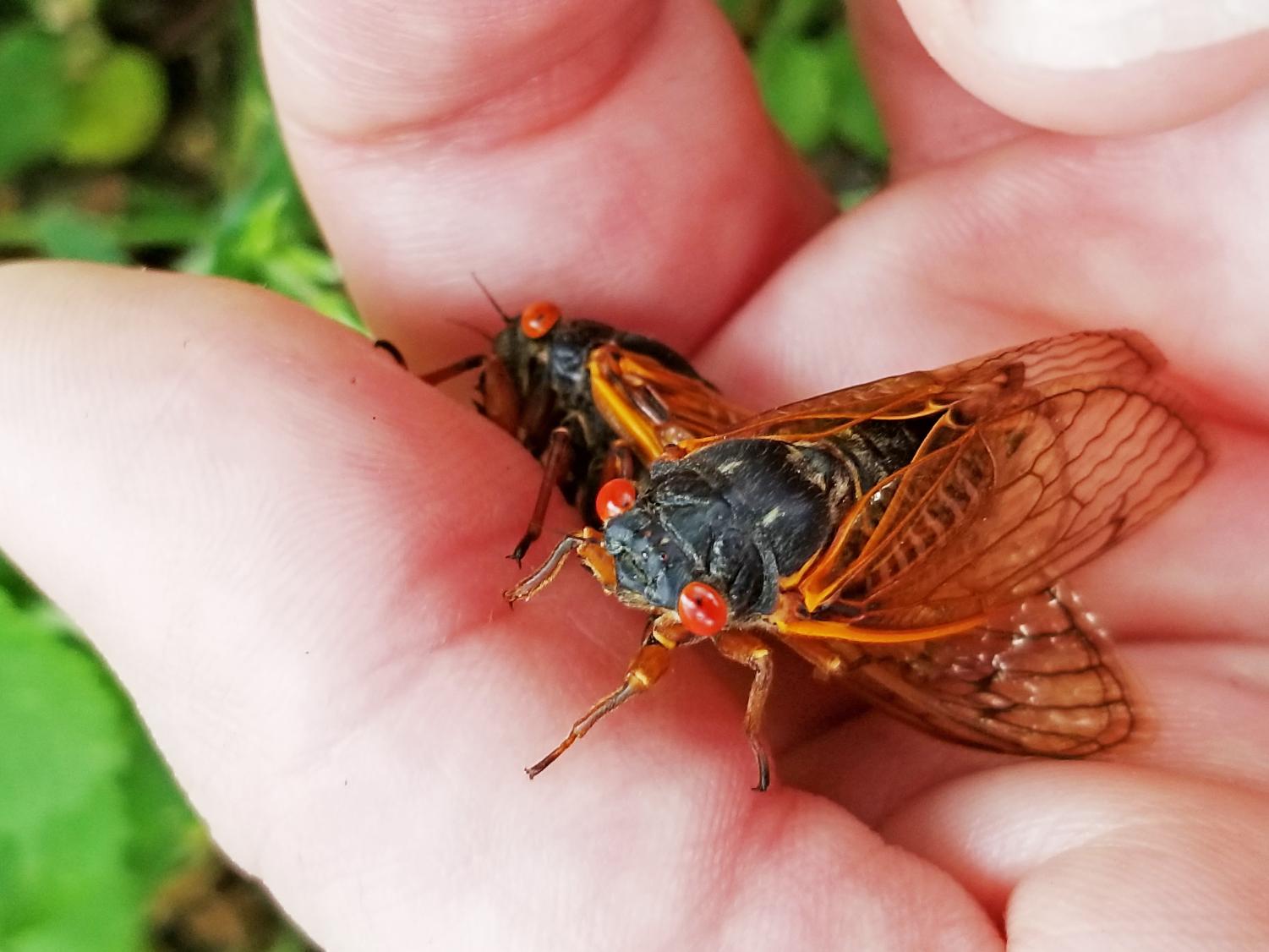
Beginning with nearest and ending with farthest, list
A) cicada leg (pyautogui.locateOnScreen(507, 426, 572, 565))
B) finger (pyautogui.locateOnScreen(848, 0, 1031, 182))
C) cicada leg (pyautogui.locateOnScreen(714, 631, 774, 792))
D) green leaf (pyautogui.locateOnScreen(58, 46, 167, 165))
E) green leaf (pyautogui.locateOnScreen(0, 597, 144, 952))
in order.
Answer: cicada leg (pyautogui.locateOnScreen(714, 631, 774, 792)) → cicada leg (pyautogui.locateOnScreen(507, 426, 572, 565)) → green leaf (pyautogui.locateOnScreen(0, 597, 144, 952)) → finger (pyautogui.locateOnScreen(848, 0, 1031, 182)) → green leaf (pyautogui.locateOnScreen(58, 46, 167, 165))

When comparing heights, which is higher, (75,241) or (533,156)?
(533,156)

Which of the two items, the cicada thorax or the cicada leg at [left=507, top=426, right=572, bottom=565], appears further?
the cicada thorax

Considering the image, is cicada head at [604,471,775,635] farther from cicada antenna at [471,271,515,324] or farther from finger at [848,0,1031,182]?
finger at [848,0,1031,182]

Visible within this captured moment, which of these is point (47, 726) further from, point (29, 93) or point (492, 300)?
point (29, 93)

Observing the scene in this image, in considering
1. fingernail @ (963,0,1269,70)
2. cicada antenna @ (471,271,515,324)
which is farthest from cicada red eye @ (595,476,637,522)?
fingernail @ (963,0,1269,70)

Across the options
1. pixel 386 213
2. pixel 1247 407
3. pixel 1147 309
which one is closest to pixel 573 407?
pixel 386 213

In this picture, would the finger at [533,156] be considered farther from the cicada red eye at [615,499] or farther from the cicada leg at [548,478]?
the cicada red eye at [615,499]

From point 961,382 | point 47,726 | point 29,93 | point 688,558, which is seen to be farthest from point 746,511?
point 29,93
